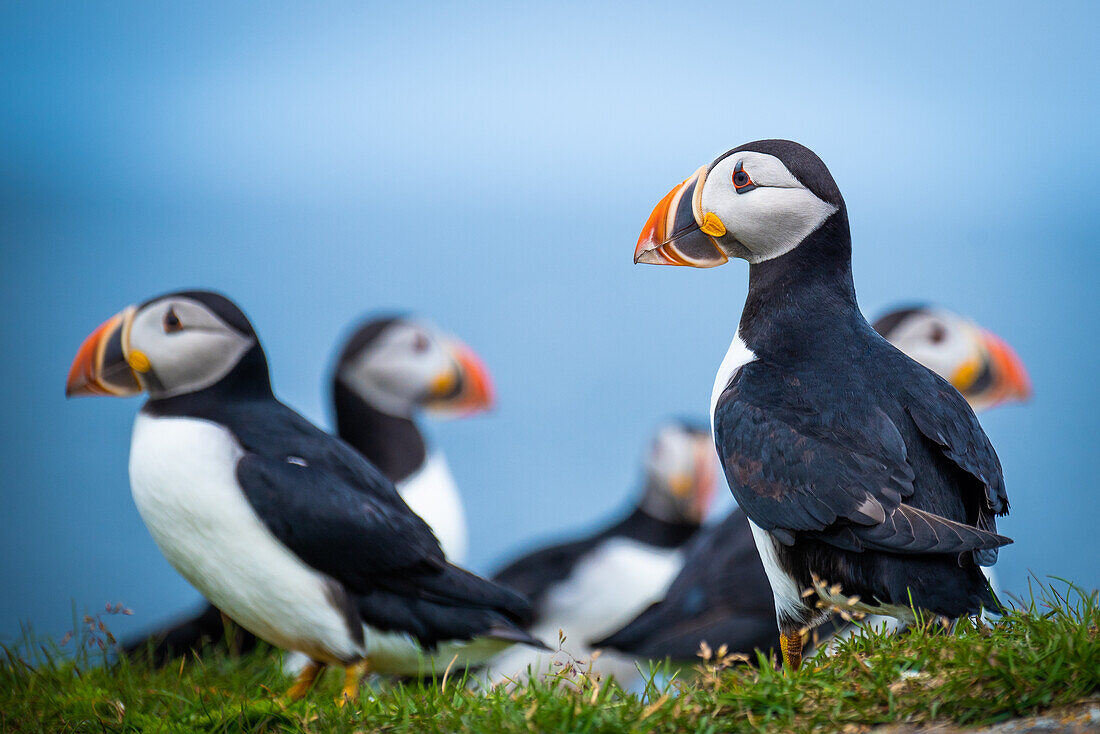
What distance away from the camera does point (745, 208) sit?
8.83 ft

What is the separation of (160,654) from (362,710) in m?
1.97

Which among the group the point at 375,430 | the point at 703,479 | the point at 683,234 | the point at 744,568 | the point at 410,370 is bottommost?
the point at 703,479

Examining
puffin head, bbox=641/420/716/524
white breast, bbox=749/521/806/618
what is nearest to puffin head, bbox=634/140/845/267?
white breast, bbox=749/521/806/618

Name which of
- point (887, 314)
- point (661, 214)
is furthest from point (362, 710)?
point (887, 314)

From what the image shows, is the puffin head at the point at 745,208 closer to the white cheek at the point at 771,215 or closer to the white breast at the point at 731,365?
the white cheek at the point at 771,215

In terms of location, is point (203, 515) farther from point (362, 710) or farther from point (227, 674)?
point (227, 674)

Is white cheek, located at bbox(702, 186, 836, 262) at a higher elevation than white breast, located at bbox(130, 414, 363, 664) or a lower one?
higher

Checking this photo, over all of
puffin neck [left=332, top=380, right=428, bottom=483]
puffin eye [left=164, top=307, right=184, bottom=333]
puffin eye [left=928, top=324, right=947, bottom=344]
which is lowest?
puffin neck [left=332, top=380, right=428, bottom=483]

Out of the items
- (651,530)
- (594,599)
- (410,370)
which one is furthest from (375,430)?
(651,530)

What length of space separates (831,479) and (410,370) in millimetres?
2944

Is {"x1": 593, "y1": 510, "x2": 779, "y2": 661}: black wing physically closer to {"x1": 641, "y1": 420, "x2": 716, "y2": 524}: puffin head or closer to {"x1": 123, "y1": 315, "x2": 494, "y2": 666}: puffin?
{"x1": 123, "y1": 315, "x2": 494, "y2": 666}: puffin

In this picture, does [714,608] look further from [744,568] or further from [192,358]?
[192,358]

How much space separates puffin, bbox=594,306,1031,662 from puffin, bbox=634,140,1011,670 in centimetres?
96

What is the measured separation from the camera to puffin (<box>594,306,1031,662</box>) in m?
3.67
